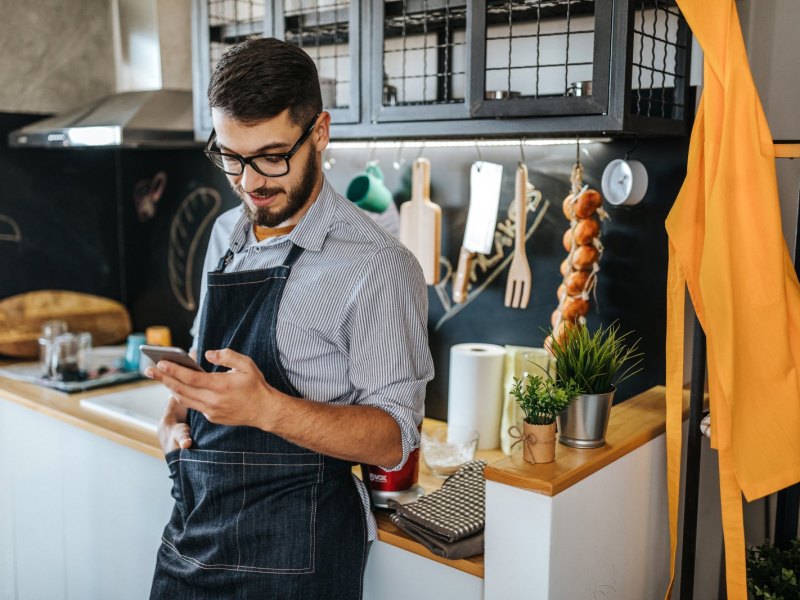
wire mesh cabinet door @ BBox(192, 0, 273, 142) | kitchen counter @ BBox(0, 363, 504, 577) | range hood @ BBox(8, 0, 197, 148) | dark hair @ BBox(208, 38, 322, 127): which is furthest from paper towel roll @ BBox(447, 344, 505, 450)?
range hood @ BBox(8, 0, 197, 148)

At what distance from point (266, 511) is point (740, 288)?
37.6 inches

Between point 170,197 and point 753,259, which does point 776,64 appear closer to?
point 753,259

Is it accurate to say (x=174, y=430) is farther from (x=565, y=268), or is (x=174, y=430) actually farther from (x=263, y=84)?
(x=565, y=268)

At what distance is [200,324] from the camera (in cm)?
163

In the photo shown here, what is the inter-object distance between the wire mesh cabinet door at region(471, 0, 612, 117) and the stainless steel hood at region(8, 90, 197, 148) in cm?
99

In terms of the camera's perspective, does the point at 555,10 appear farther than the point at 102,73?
No

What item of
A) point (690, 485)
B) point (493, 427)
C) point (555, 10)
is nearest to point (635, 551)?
point (690, 485)

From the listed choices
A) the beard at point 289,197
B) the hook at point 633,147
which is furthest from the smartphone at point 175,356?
the hook at point 633,147

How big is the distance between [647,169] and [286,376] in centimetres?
101

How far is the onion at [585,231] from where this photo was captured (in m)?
1.88

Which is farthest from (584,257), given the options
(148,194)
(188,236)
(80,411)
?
(148,194)

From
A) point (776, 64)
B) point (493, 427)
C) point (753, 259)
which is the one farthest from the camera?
point (493, 427)

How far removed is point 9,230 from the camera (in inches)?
113

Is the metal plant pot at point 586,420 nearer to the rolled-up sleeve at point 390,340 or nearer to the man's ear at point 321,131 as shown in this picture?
the rolled-up sleeve at point 390,340
